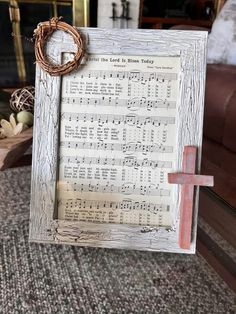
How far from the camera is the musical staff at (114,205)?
2.60 ft

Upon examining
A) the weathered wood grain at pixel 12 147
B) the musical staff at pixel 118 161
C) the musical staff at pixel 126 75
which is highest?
the musical staff at pixel 126 75

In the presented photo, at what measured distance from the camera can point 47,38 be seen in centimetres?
76

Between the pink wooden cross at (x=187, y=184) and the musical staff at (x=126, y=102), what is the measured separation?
0.10 metres

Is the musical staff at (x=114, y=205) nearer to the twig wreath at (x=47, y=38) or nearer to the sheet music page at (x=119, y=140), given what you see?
the sheet music page at (x=119, y=140)

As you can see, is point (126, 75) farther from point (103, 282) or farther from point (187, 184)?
point (103, 282)

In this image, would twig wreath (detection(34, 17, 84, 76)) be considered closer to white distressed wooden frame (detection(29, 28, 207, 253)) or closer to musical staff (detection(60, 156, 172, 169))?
white distressed wooden frame (detection(29, 28, 207, 253))

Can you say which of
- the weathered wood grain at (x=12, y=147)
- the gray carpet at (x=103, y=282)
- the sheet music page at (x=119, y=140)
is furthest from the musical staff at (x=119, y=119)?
the gray carpet at (x=103, y=282)

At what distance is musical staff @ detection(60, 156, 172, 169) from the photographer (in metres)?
0.79

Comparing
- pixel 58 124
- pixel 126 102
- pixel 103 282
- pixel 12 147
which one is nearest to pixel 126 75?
pixel 126 102

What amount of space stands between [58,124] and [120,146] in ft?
0.45

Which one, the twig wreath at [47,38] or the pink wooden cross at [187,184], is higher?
the twig wreath at [47,38]

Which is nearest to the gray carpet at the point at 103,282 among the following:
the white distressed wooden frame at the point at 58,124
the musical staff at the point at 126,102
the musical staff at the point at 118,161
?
the white distressed wooden frame at the point at 58,124

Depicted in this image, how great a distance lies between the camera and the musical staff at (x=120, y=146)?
0.78 meters

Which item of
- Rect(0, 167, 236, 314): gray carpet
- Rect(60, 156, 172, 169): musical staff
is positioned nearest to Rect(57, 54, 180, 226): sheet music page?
Rect(60, 156, 172, 169): musical staff
